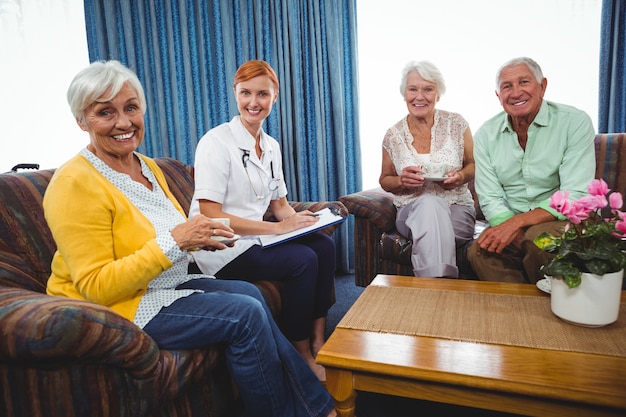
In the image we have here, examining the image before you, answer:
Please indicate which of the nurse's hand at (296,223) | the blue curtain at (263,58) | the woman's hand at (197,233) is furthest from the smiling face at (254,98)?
the blue curtain at (263,58)

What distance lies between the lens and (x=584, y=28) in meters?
2.66

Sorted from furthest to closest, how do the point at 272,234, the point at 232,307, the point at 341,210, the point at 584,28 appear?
the point at 584,28 → the point at 341,210 → the point at 272,234 → the point at 232,307

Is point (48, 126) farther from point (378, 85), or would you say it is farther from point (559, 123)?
point (559, 123)

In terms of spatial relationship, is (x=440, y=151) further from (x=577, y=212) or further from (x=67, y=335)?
(x=67, y=335)

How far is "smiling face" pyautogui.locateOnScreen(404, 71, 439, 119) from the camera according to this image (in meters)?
2.24

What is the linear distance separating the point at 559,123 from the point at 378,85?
1424mm

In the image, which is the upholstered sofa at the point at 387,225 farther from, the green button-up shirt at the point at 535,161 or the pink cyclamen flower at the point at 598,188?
the pink cyclamen flower at the point at 598,188

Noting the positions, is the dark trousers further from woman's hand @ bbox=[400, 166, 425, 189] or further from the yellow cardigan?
woman's hand @ bbox=[400, 166, 425, 189]

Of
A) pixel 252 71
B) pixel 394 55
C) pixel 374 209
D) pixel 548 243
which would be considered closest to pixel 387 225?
pixel 374 209

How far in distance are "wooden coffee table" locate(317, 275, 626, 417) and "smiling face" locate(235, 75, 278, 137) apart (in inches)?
43.9

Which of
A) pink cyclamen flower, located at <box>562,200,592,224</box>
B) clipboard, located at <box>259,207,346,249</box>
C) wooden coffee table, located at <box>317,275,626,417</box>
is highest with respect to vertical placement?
pink cyclamen flower, located at <box>562,200,592,224</box>

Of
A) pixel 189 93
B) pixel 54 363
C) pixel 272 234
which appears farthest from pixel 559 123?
pixel 189 93

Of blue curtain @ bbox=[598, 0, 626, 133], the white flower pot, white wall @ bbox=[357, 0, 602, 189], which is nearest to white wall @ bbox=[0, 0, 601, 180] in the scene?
white wall @ bbox=[357, 0, 602, 189]

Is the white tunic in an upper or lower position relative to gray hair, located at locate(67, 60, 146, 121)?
lower
